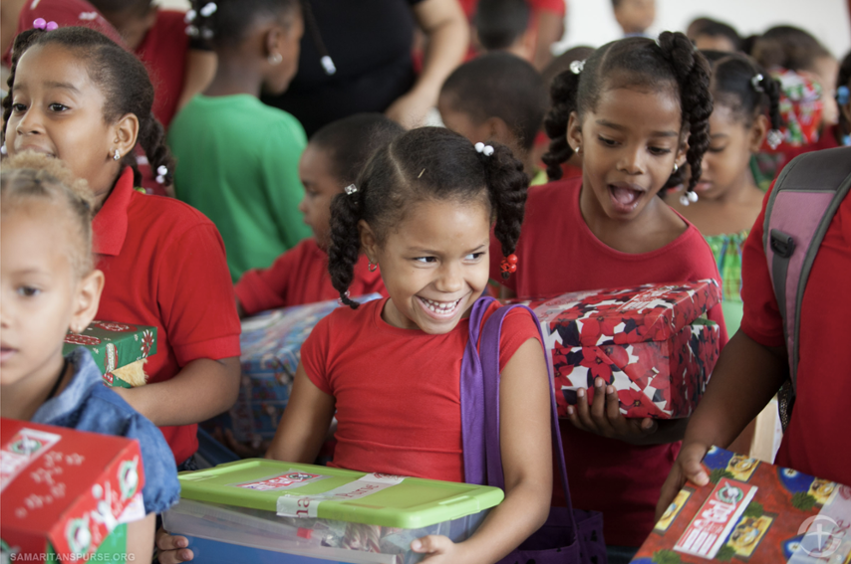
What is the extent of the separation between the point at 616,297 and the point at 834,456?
1.79 ft

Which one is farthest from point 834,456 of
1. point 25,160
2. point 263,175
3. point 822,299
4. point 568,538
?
point 263,175

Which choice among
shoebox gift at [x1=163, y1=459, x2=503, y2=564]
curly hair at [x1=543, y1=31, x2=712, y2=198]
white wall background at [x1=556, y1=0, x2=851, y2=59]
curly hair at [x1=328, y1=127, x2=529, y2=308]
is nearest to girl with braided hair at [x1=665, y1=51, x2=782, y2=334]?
curly hair at [x1=543, y1=31, x2=712, y2=198]

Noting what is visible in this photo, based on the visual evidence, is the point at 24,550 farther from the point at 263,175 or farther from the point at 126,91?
the point at 263,175

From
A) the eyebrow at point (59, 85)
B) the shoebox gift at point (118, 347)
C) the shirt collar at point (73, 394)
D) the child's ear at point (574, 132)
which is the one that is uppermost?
the eyebrow at point (59, 85)

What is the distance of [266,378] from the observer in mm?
2150

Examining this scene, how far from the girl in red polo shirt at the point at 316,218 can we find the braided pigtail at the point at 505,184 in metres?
0.75

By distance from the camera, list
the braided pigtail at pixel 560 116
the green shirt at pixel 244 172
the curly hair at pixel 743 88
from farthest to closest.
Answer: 1. the green shirt at pixel 244 172
2. the curly hair at pixel 743 88
3. the braided pigtail at pixel 560 116

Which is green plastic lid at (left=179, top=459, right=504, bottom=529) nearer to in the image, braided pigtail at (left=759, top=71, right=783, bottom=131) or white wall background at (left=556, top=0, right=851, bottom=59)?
braided pigtail at (left=759, top=71, right=783, bottom=131)

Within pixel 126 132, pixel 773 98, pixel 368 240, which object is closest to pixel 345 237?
pixel 368 240

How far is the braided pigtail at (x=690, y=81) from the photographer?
1.99m

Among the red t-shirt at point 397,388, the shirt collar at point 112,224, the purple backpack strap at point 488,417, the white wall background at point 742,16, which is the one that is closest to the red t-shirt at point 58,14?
the shirt collar at point 112,224

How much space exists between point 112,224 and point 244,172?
1337 millimetres

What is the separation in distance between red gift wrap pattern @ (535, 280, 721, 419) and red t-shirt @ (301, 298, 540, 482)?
0.10m

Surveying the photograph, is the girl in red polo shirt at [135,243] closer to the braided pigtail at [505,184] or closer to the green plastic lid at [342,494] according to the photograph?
the green plastic lid at [342,494]
